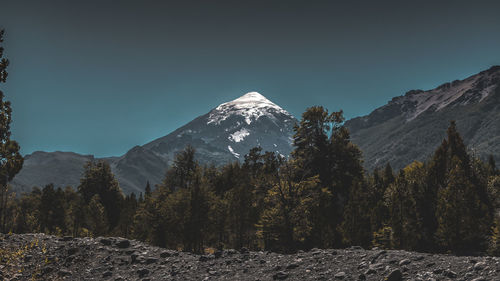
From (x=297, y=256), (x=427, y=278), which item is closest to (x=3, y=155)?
(x=297, y=256)

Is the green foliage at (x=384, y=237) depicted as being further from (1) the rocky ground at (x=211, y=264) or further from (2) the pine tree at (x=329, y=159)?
(1) the rocky ground at (x=211, y=264)

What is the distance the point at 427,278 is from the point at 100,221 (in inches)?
2024

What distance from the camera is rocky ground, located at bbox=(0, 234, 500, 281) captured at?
44.3 ft

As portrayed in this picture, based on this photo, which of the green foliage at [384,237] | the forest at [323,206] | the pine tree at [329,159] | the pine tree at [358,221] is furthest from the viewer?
the pine tree at [329,159]

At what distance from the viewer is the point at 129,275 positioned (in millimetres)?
19000

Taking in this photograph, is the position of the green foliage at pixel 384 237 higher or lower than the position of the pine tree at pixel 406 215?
lower

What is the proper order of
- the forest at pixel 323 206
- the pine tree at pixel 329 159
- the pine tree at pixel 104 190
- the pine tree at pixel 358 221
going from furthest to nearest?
the pine tree at pixel 104 190 < the pine tree at pixel 329 159 < the pine tree at pixel 358 221 < the forest at pixel 323 206

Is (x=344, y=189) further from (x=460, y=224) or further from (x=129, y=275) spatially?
(x=129, y=275)

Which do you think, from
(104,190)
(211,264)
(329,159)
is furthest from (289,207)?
(104,190)

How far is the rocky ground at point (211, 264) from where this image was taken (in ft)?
44.3

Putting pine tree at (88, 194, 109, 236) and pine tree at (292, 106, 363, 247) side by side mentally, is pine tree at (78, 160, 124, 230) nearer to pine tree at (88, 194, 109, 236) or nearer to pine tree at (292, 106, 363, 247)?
pine tree at (88, 194, 109, 236)

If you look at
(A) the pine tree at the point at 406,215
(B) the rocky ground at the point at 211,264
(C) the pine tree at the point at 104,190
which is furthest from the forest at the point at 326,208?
(C) the pine tree at the point at 104,190

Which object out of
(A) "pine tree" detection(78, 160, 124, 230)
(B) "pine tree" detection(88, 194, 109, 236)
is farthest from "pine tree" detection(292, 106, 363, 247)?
(A) "pine tree" detection(78, 160, 124, 230)

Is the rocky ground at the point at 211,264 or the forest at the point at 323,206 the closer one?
the rocky ground at the point at 211,264
